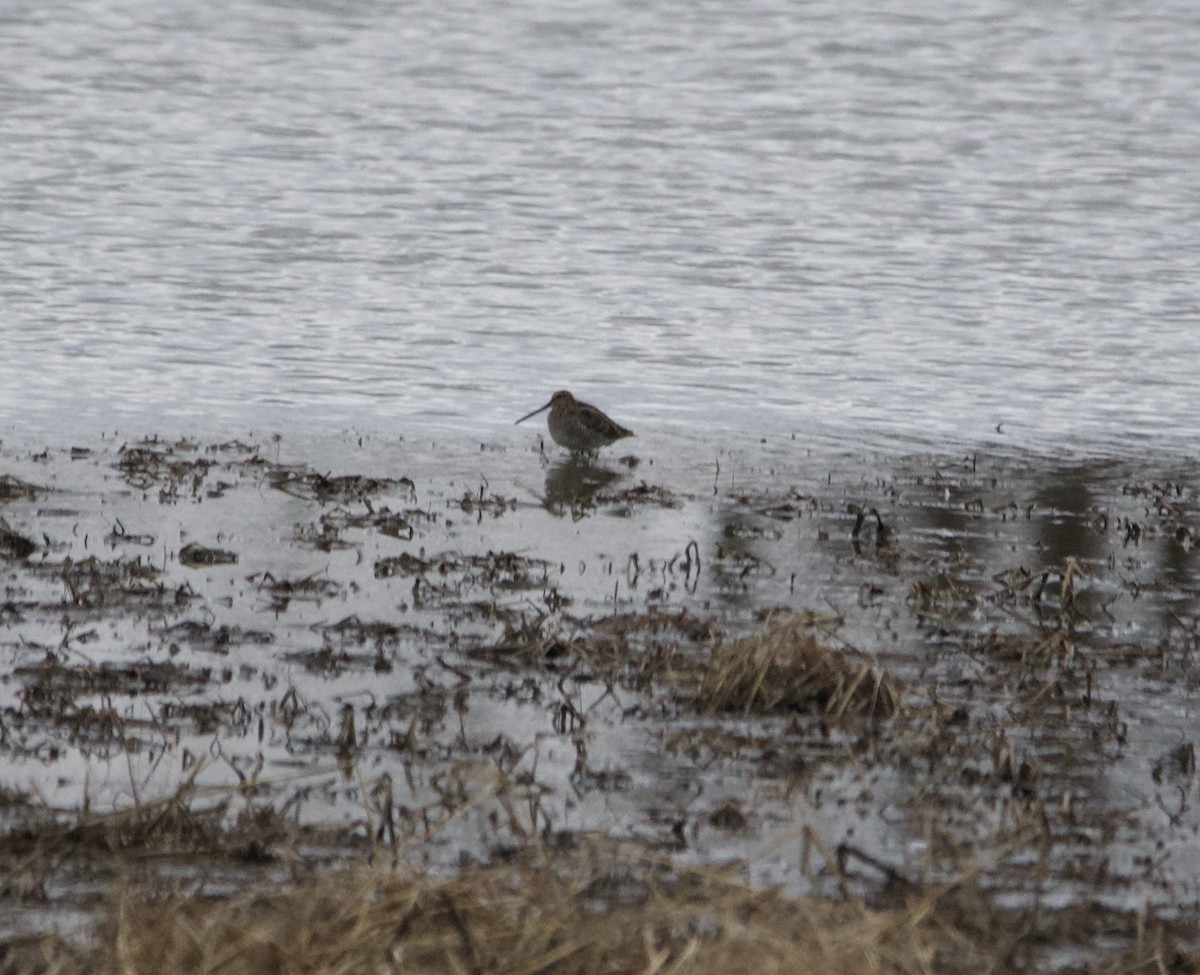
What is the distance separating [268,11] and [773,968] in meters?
32.6

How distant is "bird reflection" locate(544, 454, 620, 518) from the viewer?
10656 mm

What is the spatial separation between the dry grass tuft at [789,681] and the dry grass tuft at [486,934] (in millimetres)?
2061

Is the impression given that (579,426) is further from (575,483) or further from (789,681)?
(789,681)

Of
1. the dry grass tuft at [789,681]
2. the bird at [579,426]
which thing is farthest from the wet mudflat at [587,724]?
the bird at [579,426]

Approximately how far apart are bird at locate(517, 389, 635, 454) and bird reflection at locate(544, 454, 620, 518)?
12 cm

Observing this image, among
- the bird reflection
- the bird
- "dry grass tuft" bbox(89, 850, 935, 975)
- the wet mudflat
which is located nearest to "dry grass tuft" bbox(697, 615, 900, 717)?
the wet mudflat

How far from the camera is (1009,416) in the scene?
1462 centimetres

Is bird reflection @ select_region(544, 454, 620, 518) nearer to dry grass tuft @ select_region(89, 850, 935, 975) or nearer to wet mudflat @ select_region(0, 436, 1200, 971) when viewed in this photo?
wet mudflat @ select_region(0, 436, 1200, 971)

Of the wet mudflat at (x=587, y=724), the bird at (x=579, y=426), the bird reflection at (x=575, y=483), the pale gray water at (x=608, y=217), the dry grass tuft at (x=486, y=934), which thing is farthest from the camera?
the pale gray water at (x=608, y=217)

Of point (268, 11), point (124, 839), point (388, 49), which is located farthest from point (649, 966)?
point (268, 11)

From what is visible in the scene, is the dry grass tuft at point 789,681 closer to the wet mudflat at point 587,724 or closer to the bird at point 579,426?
the wet mudflat at point 587,724

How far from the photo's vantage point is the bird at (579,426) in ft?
39.9

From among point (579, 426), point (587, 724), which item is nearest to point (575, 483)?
point (579, 426)

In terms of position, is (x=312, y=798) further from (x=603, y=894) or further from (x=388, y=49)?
(x=388, y=49)
